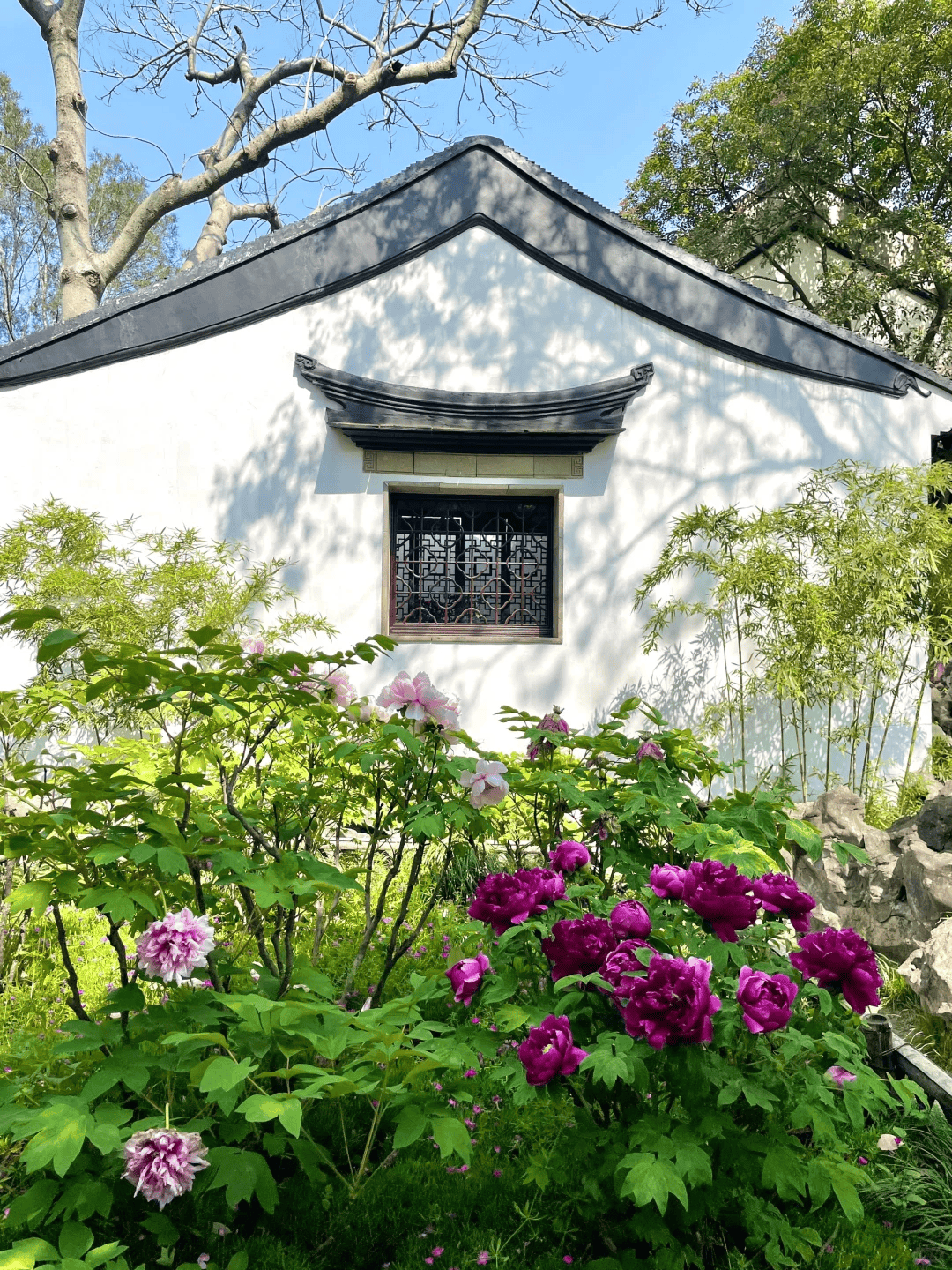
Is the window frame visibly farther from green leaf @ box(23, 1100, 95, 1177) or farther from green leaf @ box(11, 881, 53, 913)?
green leaf @ box(23, 1100, 95, 1177)

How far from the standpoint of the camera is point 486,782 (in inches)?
76.8

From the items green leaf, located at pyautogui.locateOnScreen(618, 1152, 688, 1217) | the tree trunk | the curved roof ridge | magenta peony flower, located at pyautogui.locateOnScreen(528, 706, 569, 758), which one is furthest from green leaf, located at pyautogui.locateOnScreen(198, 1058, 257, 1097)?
the tree trunk

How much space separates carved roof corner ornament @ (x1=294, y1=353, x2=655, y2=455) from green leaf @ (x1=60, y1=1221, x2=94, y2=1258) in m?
4.96

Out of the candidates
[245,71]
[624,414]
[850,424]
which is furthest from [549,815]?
[245,71]

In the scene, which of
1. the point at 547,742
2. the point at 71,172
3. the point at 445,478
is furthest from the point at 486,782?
the point at 71,172

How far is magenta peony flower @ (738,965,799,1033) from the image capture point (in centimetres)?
142

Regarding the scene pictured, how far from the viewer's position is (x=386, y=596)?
5.99 meters

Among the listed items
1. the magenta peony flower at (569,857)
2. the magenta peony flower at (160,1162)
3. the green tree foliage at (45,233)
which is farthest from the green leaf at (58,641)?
the green tree foliage at (45,233)

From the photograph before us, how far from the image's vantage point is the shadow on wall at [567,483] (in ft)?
19.6

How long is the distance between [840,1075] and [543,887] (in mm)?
626

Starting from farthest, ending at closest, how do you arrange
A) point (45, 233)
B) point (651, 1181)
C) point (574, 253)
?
point (45, 233), point (574, 253), point (651, 1181)

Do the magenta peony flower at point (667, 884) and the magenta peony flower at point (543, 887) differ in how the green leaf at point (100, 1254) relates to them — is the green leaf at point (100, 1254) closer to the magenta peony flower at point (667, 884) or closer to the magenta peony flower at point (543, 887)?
the magenta peony flower at point (543, 887)

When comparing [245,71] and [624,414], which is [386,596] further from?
[245,71]

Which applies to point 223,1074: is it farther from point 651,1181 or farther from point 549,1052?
point 651,1181
